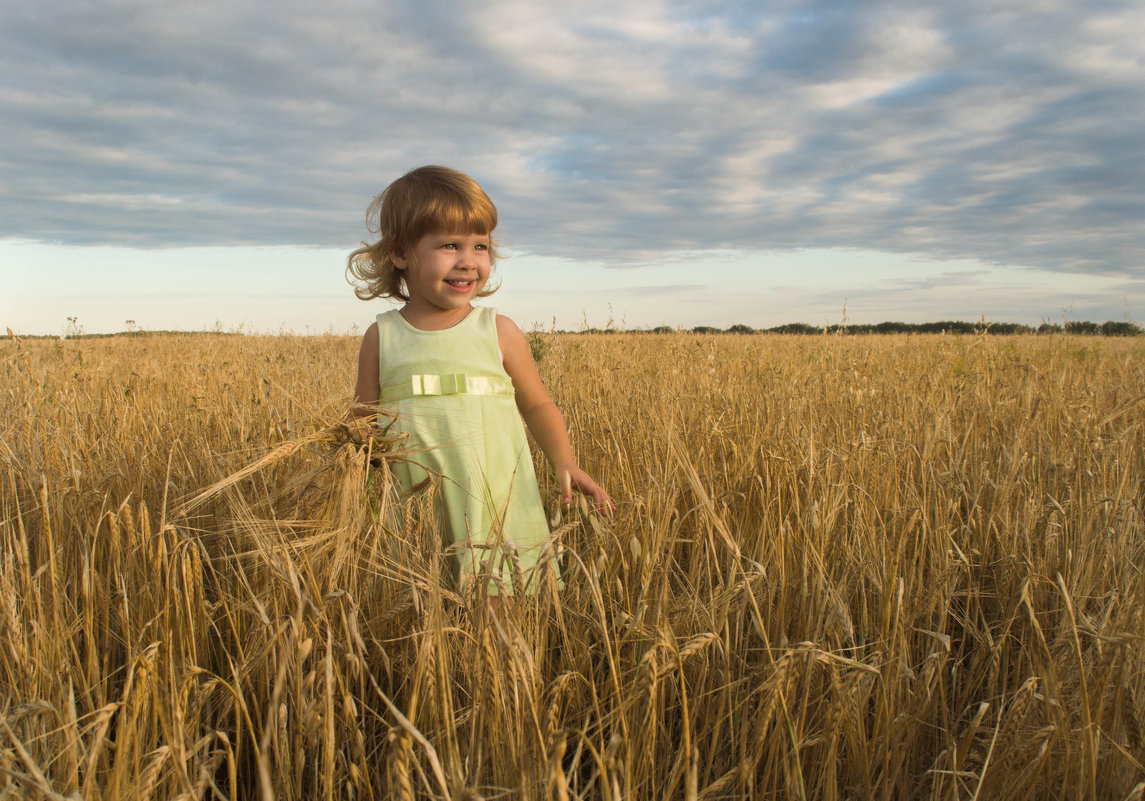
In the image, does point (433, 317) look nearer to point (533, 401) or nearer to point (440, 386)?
point (440, 386)

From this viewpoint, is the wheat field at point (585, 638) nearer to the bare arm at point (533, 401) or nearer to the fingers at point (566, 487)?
the fingers at point (566, 487)

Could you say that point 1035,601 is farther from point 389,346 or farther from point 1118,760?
point 389,346

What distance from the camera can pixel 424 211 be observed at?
207 centimetres

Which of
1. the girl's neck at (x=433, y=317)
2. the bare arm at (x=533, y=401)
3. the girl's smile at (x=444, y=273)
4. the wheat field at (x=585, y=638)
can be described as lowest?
the wheat field at (x=585, y=638)

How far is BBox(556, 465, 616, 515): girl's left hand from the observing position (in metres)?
1.91

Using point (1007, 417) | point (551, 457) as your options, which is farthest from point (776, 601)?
point (1007, 417)

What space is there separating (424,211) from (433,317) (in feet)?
1.05

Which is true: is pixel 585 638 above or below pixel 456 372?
below

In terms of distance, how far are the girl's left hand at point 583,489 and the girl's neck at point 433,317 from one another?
1.89 ft

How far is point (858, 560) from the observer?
5.79ft

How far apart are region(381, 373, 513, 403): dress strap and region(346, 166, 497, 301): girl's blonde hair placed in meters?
0.41

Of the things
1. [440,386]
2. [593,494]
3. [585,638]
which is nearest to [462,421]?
[440,386]

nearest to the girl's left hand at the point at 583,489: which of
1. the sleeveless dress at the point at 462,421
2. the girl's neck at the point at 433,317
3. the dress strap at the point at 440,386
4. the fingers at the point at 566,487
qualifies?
the fingers at the point at 566,487

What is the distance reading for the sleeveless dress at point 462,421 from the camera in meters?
1.98
